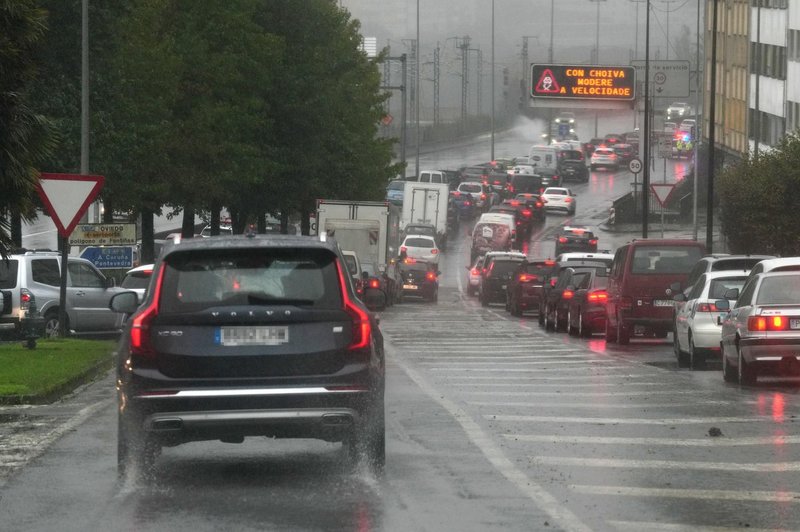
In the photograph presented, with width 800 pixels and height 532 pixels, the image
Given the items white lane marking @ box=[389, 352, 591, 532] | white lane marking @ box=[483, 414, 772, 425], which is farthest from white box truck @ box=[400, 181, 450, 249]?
white lane marking @ box=[483, 414, 772, 425]

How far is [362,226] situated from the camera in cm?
5281

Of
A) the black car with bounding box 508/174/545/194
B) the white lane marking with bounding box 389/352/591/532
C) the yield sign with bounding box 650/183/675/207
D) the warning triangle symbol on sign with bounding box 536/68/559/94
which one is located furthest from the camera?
the black car with bounding box 508/174/545/194

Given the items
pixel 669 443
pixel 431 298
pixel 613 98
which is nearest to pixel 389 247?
pixel 431 298

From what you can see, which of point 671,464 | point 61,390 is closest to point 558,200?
point 61,390

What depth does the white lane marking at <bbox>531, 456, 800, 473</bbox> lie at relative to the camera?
506 inches

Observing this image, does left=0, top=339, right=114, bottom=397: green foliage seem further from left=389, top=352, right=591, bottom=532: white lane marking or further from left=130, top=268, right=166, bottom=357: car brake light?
left=130, top=268, right=166, bottom=357: car brake light

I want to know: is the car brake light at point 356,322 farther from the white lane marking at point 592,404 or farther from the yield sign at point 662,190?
the yield sign at point 662,190

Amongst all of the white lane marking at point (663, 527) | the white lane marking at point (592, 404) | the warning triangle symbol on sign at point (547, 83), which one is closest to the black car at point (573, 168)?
the warning triangle symbol on sign at point (547, 83)

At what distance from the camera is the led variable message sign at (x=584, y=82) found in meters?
75.3

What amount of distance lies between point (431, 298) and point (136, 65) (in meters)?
14.6

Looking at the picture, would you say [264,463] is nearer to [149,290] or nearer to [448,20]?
[149,290]

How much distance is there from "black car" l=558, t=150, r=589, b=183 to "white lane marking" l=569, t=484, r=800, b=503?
10722 cm

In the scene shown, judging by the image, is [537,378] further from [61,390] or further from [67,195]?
[67,195]

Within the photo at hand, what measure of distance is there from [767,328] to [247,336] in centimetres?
1059
